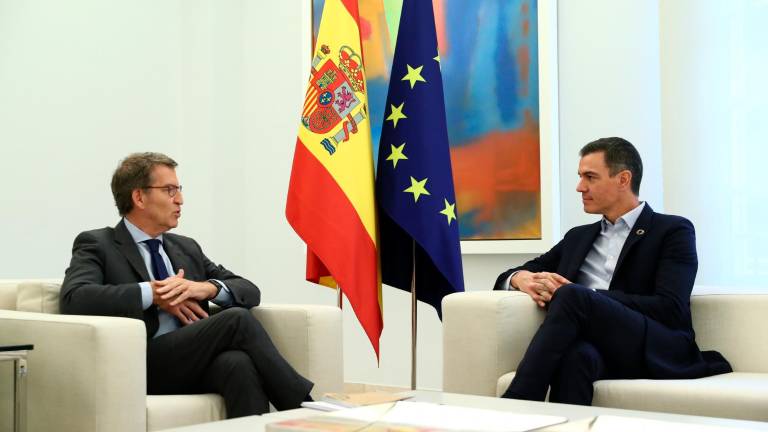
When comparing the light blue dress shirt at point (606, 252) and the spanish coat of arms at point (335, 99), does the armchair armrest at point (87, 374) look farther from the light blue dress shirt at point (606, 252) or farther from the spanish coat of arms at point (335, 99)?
the light blue dress shirt at point (606, 252)

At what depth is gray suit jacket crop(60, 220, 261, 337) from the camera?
3.02m

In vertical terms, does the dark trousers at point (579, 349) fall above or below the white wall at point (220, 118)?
below

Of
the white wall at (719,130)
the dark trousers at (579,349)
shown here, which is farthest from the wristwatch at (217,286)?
the white wall at (719,130)

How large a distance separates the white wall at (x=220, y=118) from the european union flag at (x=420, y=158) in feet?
3.28

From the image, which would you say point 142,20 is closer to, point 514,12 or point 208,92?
point 208,92

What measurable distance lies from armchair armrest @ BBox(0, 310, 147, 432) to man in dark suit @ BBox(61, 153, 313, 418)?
1.00 feet

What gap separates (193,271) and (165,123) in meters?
2.23

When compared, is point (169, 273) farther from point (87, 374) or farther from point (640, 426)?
point (640, 426)

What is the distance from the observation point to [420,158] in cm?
368

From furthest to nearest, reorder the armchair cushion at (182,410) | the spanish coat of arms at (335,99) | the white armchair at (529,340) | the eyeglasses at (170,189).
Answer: the spanish coat of arms at (335,99) < the eyeglasses at (170,189) < the white armchair at (529,340) < the armchair cushion at (182,410)

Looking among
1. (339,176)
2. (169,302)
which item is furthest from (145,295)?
(339,176)

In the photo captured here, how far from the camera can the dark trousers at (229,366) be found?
294 centimetres

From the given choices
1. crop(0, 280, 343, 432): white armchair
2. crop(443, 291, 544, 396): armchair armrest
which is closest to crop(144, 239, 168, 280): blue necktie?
crop(0, 280, 343, 432): white armchair

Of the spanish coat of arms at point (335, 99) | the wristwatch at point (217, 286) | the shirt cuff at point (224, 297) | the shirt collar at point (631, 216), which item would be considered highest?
the spanish coat of arms at point (335, 99)
